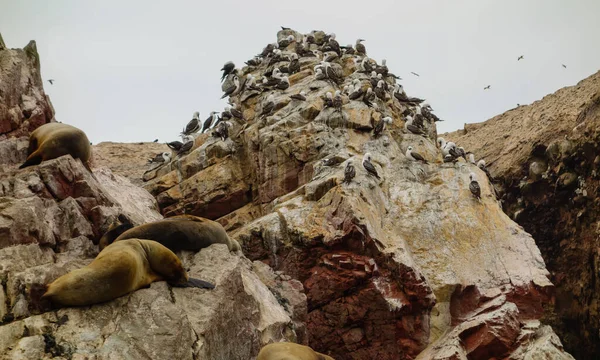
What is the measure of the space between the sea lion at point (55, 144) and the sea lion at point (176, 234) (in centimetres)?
204

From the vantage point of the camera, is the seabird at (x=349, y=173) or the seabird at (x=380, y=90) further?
the seabird at (x=380, y=90)

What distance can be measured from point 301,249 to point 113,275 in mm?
6218

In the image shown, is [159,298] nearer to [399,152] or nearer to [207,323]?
[207,323]

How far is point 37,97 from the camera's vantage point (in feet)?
41.8

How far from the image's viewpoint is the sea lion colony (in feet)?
23.3

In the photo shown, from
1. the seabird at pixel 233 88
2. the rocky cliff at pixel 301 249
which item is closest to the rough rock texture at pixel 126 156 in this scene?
the seabird at pixel 233 88

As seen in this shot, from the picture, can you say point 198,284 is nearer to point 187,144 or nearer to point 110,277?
point 110,277

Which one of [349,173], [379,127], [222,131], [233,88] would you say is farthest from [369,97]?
[233,88]

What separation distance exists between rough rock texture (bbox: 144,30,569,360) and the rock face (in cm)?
104

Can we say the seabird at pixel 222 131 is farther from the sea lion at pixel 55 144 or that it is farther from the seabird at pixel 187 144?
the sea lion at pixel 55 144

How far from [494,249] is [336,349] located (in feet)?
13.0

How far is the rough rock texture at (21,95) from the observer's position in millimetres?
11555

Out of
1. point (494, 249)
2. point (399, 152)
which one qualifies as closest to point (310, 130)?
point (399, 152)

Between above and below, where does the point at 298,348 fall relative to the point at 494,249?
below
